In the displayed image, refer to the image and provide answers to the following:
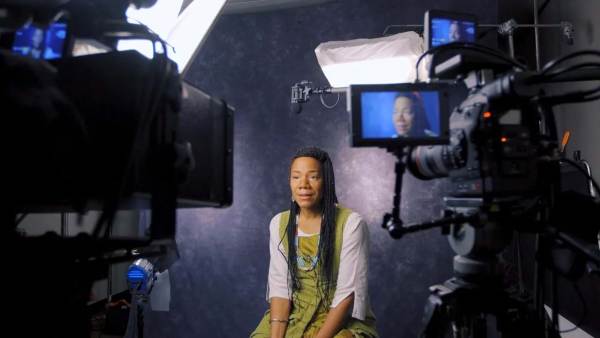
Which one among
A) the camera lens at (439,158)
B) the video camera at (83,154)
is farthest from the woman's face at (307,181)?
the video camera at (83,154)

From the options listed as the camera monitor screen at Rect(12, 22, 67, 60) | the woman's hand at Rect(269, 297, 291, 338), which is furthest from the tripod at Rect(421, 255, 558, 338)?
the camera monitor screen at Rect(12, 22, 67, 60)

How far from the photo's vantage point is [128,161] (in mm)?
614

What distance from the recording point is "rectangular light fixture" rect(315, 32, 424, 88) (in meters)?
2.14

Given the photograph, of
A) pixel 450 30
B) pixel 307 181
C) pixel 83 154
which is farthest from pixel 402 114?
pixel 307 181

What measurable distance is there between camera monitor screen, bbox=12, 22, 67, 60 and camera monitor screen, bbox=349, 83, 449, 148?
1.83 ft

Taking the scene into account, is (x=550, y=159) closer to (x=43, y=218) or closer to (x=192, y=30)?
(x=192, y=30)

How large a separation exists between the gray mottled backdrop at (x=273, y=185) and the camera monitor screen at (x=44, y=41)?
2050 millimetres

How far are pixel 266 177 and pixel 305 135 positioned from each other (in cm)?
36

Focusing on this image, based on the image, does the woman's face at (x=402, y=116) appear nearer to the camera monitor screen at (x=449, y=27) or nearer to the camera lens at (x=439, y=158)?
the camera lens at (x=439, y=158)

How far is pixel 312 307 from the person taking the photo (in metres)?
1.75

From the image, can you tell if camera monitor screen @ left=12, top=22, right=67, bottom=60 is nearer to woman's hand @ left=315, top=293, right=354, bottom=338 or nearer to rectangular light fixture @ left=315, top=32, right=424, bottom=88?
woman's hand @ left=315, top=293, right=354, bottom=338

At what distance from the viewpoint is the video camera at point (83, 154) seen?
0.62 meters

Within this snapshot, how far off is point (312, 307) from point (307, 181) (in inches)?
20.2

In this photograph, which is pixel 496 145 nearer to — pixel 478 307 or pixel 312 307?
pixel 478 307
